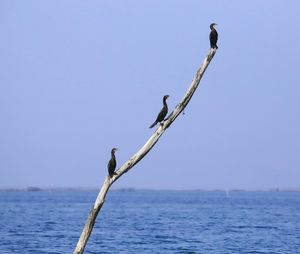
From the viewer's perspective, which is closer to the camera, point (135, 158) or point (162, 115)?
point (135, 158)

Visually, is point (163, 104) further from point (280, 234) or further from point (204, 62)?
point (280, 234)

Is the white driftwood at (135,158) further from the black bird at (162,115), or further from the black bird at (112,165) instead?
the black bird at (162,115)

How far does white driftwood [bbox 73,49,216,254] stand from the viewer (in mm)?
11477

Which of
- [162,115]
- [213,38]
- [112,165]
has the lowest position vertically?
[112,165]

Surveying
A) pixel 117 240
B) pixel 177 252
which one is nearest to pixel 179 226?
pixel 117 240

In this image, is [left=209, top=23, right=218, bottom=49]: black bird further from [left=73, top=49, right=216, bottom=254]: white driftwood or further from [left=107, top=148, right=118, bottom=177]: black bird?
[left=107, top=148, right=118, bottom=177]: black bird

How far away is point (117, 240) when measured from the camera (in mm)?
51562

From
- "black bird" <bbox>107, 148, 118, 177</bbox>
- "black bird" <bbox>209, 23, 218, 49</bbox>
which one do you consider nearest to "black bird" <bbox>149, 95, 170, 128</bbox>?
"black bird" <bbox>107, 148, 118, 177</bbox>

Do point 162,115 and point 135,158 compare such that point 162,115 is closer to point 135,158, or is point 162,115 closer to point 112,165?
point 112,165

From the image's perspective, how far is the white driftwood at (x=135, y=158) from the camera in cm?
1148

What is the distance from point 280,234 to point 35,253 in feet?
74.2

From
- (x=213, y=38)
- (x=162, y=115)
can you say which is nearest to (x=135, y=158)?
(x=162, y=115)

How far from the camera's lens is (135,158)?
11.5 metres

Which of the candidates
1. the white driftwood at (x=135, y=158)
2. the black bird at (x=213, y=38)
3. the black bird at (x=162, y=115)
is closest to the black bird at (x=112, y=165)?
the white driftwood at (x=135, y=158)
